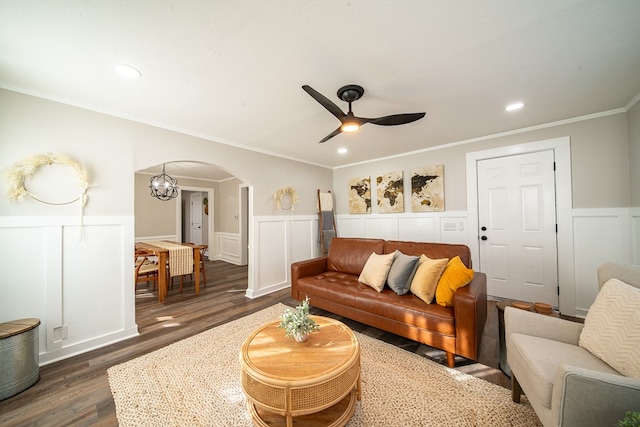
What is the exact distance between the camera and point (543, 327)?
1.51 m

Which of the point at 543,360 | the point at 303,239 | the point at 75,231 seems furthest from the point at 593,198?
the point at 75,231

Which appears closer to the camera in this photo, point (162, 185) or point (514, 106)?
point (514, 106)

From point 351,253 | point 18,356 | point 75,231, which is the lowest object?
point 18,356

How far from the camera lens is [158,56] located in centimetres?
161

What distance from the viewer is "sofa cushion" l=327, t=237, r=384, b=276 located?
10.2ft

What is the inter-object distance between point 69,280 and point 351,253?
307cm

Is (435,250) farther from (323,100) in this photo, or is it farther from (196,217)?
(196,217)

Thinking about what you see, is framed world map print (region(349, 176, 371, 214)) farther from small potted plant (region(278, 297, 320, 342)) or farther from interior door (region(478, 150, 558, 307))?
small potted plant (region(278, 297, 320, 342))

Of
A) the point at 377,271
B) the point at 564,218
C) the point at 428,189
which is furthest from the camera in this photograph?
the point at 428,189

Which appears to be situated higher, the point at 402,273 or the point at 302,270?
the point at 402,273

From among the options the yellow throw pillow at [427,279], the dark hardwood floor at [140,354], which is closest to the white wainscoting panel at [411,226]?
the dark hardwood floor at [140,354]

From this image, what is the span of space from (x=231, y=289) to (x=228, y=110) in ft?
9.90

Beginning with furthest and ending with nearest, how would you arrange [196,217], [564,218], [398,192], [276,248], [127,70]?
[196,217], [398,192], [276,248], [564,218], [127,70]

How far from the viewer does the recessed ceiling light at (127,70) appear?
1704mm
